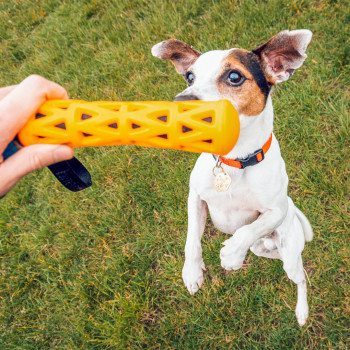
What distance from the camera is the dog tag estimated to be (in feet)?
8.17

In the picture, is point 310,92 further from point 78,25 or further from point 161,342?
point 78,25

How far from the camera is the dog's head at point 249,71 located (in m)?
2.23

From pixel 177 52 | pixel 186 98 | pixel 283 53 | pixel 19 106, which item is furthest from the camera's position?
pixel 177 52

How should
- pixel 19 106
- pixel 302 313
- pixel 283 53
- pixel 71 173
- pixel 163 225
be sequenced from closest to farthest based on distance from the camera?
pixel 19 106, pixel 71 173, pixel 283 53, pixel 302 313, pixel 163 225

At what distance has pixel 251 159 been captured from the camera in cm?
244

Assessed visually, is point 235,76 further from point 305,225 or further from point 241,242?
point 305,225

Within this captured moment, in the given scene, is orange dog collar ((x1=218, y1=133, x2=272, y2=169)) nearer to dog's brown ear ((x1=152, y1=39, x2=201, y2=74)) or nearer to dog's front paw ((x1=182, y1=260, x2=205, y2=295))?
dog's front paw ((x1=182, y1=260, x2=205, y2=295))

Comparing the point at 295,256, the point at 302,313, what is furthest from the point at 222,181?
the point at 302,313

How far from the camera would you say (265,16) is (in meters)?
4.35

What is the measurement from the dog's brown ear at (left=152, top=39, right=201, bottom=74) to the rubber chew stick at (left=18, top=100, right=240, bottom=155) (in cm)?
112

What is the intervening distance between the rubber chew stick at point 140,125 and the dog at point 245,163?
0.31 metres

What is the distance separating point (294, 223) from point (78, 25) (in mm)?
4316

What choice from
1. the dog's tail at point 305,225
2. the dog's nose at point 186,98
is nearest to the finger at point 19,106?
the dog's nose at point 186,98

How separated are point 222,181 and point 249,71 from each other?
0.79 metres
